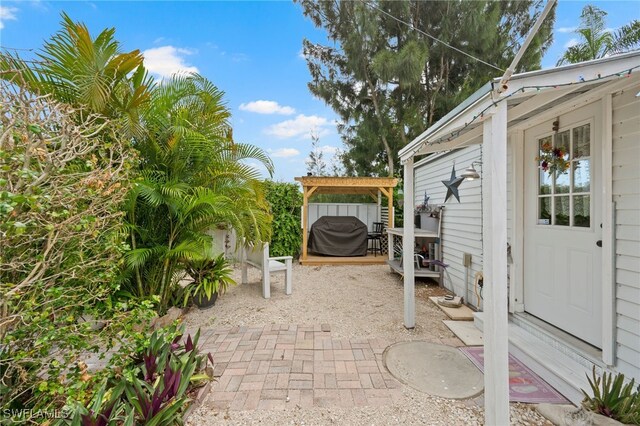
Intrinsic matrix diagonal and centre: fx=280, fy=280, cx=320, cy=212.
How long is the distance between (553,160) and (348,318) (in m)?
2.89

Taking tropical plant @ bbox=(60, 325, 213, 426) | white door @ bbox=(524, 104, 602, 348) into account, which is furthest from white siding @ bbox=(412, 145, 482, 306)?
tropical plant @ bbox=(60, 325, 213, 426)

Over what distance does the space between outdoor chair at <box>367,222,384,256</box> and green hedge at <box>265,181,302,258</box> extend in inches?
87.5

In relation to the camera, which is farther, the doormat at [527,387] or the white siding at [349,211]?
the white siding at [349,211]

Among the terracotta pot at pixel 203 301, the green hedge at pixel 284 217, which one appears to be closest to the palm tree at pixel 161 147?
the terracotta pot at pixel 203 301

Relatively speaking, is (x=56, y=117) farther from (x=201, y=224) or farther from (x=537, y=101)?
(x=537, y=101)

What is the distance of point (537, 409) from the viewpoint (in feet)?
6.48

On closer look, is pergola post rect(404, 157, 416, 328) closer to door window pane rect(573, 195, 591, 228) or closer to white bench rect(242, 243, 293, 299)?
door window pane rect(573, 195, 591, 228)

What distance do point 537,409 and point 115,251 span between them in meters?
3.26

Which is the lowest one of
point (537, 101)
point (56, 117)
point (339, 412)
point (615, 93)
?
point (339, 412)

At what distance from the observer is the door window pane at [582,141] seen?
2.37m

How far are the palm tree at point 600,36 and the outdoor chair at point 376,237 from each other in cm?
705

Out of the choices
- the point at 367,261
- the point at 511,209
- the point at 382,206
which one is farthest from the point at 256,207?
the point at 382,206

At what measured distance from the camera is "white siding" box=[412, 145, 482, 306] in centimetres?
402

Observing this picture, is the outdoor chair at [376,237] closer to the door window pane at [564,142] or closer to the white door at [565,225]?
the white door at [565,225]
